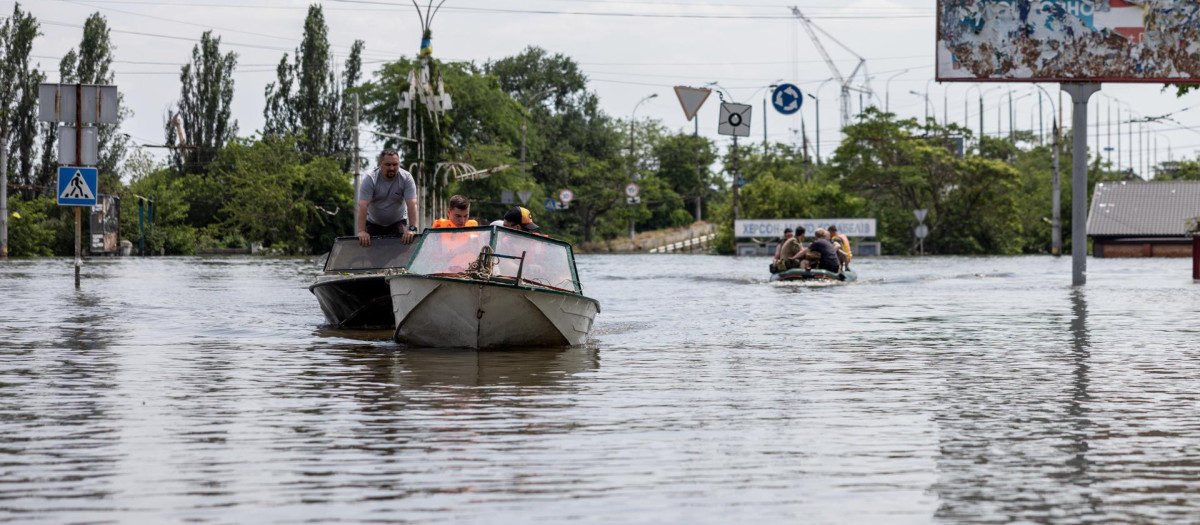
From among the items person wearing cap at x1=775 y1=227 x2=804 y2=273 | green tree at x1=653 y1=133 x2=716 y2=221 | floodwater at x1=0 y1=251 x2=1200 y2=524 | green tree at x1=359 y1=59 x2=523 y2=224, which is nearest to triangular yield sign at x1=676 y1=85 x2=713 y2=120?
person wearing cap at x1=775 y1=227 x2=804 y2=273

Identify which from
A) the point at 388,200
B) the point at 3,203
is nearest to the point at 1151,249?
the point at 3,203

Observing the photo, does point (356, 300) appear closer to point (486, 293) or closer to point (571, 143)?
point (486, 293)

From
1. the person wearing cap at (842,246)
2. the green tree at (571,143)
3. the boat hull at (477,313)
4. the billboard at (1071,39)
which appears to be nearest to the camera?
the boat hull at (477,313)

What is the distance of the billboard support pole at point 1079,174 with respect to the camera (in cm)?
3719

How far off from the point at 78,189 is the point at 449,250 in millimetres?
14707

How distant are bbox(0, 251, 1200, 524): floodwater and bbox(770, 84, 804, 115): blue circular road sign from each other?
2938 cm

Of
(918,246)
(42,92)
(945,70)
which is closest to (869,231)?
(918,246)

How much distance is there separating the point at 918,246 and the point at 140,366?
305ft

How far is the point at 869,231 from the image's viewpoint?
96625 millimetres

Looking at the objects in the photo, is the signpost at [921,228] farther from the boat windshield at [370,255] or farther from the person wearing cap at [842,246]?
the boat windshield at [370,255]

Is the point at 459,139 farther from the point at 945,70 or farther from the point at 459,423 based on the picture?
the point at 459,423

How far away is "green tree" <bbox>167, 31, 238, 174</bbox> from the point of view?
3711 inches

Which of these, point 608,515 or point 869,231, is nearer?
point 608,515

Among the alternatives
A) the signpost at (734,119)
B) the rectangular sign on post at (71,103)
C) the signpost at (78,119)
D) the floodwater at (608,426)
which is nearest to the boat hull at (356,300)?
the floodwater at (608,426)
